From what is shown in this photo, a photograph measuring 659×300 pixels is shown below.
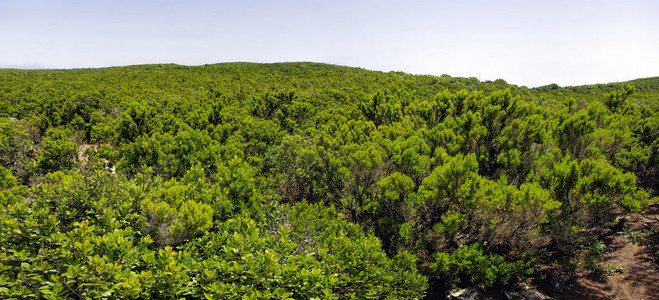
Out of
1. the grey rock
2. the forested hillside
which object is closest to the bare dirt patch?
the forested hillside

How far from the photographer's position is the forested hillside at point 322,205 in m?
5.41

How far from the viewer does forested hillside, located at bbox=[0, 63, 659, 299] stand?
5410 mm

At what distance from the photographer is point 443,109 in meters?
19.0

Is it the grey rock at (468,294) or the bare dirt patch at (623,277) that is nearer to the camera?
the bare dirt patch at (623,277)

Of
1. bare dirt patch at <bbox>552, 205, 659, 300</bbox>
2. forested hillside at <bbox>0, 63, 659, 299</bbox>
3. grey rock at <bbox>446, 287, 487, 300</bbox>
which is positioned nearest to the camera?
forested hillside at <bbox>0, 63, 659, 299</bbox>

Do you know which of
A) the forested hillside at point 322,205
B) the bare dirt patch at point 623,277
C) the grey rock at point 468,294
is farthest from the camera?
the grey rock at point 468,294

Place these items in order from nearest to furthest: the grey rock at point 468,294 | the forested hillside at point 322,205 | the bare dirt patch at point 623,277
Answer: the forested hillside at point 322,205 < the bare dirt patch at point 623,277 < the grey rock at point 468,294

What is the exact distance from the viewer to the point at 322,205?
11578mm

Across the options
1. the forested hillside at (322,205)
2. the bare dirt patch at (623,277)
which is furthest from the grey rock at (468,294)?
the bare dirt patch at (623,277)

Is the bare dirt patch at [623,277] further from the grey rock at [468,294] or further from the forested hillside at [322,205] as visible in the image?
the grey rock at [468,294]

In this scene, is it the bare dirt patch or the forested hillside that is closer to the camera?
the forested hillside

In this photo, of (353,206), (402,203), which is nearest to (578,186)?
(402,203)

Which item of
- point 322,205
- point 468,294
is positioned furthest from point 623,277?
point 322,205

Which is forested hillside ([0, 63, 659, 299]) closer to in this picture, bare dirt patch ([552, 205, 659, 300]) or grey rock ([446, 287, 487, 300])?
grey rock ([446, 287, 487, 300])
